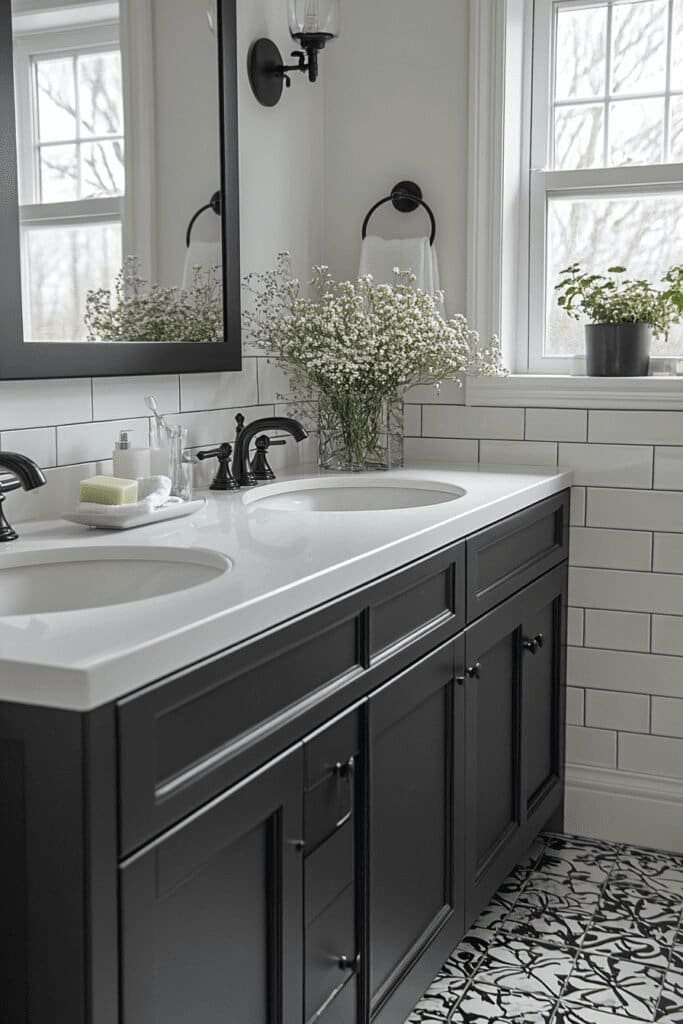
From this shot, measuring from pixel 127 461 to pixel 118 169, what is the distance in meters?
0.54

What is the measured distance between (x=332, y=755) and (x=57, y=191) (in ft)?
3.47

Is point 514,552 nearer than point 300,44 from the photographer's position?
Yes

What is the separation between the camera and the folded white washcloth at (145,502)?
186 centimetres

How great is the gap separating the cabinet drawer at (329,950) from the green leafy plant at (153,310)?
108 cm

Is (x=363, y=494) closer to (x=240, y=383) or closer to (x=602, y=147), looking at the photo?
(x=240, y=383)

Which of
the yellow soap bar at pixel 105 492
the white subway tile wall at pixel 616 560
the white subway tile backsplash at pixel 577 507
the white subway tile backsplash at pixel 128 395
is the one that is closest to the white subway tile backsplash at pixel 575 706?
the white subway tile wall at pixel 616 560

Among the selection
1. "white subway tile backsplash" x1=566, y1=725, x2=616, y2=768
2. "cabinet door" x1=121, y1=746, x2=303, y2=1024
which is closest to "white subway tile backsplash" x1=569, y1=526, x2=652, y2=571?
"white subway tile backsplash" x1=566, y1=725, x2=616, y2=768

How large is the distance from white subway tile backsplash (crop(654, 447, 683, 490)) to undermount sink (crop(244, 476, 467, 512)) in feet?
2.09

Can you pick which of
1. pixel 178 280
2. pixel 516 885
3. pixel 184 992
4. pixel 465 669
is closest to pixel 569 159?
pixel 178 280

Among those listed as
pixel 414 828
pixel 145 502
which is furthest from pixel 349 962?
pixel 145 502

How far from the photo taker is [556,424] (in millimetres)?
2936

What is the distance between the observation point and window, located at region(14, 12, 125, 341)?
188cm

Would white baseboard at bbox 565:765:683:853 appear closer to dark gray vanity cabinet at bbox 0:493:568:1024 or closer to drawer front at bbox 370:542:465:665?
dark gray vanity cabinet at bbox 0:493:568:1024

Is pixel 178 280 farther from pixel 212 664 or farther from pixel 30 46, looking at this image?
pixel 212 664
